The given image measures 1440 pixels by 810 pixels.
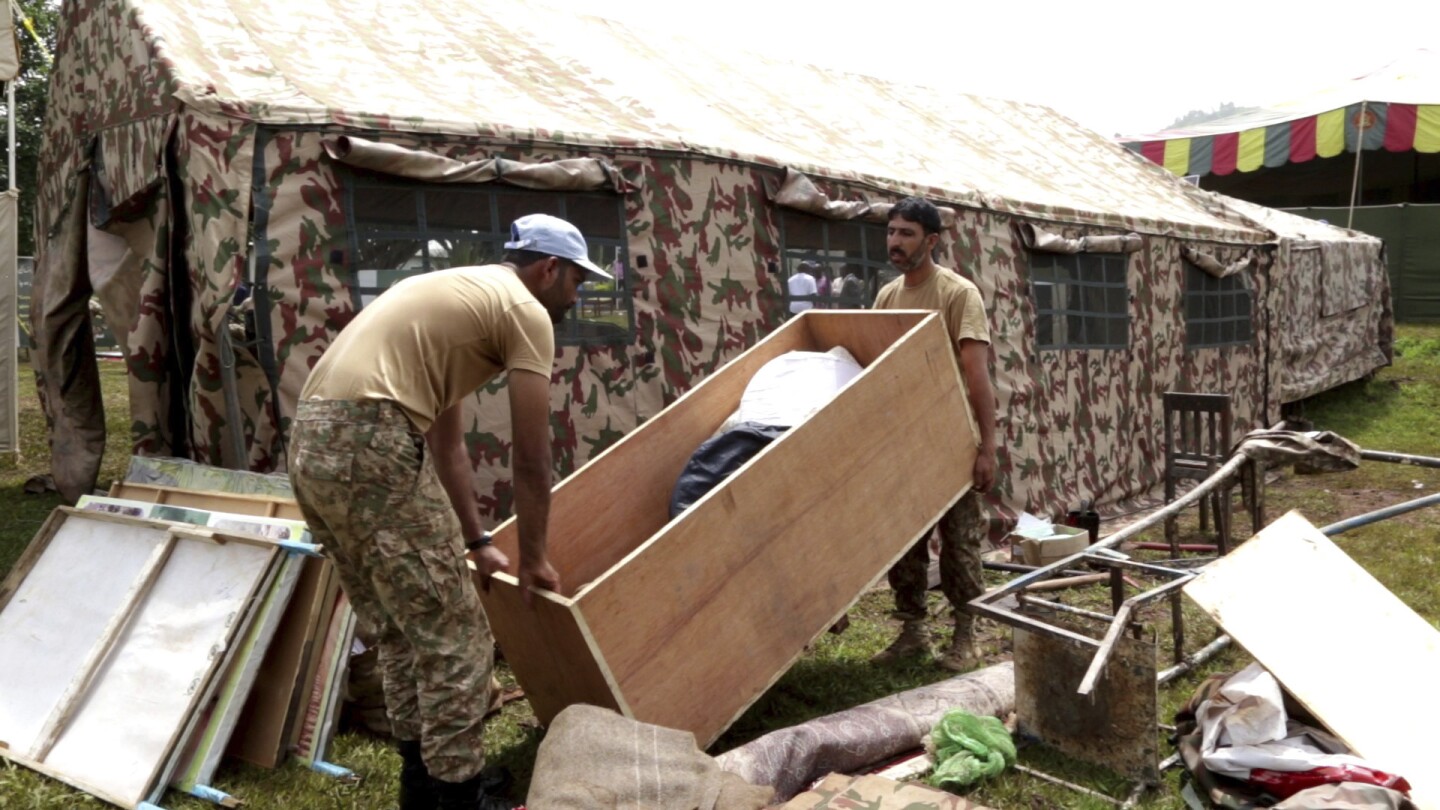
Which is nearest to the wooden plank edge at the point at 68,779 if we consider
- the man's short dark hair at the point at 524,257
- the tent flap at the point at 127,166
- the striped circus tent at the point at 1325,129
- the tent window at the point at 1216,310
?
the man's short dark hair at the point at 524,257

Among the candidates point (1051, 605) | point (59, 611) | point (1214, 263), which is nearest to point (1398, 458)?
point (1051, 605)

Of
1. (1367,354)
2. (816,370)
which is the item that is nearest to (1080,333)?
(816,370)

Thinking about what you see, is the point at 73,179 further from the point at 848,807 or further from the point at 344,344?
the point at 848,807

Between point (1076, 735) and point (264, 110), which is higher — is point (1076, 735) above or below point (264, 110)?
below

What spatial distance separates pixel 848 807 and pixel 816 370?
1887 mm

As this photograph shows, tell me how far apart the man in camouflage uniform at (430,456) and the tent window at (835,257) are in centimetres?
337

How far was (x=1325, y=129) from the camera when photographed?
19578mm

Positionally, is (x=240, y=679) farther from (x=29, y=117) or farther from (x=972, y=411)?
(x=29, y=117)

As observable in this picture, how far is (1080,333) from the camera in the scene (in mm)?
8656

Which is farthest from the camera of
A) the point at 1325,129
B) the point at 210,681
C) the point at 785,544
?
the point at 1325,129

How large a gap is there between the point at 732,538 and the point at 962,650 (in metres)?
1.61

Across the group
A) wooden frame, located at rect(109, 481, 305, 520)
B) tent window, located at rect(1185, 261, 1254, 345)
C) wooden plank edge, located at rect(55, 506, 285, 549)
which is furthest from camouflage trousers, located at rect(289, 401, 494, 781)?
tent window, located at rect(1185, 261, 1254, 345)

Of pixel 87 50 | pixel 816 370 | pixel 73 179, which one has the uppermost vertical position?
pixel 87 50

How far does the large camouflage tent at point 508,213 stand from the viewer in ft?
15.7
